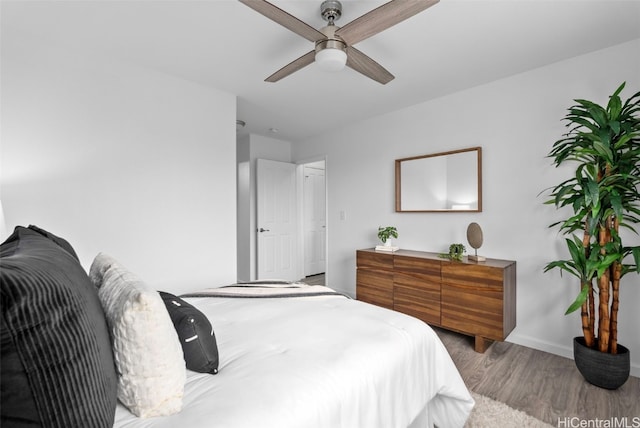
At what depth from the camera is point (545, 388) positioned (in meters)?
2.09

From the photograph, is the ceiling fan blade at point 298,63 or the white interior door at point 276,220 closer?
the ceiling fan blade at point 298,63

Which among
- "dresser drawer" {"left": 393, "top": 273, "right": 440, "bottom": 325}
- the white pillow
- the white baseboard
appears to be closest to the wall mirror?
"dresser drawer" {"left": 393, "top": 273, "right": 440, "bottom": 325}

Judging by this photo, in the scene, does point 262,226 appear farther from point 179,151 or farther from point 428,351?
point 428,351

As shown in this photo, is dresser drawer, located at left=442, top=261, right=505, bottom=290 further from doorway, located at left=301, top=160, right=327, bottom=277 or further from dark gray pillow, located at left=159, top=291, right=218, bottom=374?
doorway, located at left=301, top=160, right=327, bottom=277

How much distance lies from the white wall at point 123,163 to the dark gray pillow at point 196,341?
183 cm

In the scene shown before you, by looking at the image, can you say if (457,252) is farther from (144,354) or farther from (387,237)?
(144,354)

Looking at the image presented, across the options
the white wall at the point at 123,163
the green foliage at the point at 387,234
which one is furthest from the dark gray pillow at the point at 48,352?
the green foliage at the point at 387,234

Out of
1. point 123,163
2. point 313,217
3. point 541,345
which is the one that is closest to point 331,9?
point 123,163

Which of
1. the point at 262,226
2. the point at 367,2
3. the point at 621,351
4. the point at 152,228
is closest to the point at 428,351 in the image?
the point at 621,351

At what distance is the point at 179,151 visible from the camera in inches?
114

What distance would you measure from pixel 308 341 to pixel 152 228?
6.85 feet

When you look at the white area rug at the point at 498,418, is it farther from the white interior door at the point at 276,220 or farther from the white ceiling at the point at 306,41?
the white interior door at the point at 276,220

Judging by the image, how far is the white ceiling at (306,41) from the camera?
1914 millimetres

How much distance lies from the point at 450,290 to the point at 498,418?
117cm
